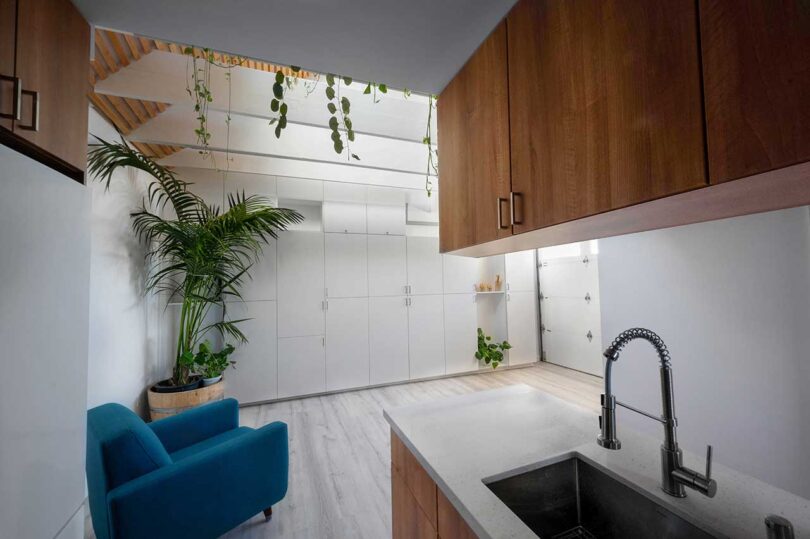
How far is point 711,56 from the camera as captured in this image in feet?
1.76

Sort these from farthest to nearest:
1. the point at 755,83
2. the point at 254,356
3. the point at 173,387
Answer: the point at 254,356, the point at 173,387, the point at 755,83

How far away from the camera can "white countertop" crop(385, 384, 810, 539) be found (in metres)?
0.73

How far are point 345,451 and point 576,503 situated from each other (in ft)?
7.29

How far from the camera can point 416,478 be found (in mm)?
1146

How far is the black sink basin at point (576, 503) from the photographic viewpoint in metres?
0.87

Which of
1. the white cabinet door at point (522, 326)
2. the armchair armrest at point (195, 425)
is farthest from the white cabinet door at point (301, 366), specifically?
the white cabinet door at point (522, 326)

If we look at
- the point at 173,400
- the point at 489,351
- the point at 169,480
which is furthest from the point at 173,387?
the point at 489,351

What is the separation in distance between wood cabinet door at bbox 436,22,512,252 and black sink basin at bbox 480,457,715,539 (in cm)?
78

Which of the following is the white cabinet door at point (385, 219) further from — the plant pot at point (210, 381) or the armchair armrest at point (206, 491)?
the armchair armrest at point (206, 491)

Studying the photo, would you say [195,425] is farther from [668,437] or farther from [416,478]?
[668,437]

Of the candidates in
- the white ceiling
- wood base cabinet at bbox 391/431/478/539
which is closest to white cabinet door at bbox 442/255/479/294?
wood base cabinet at bbox 391/431/478/539

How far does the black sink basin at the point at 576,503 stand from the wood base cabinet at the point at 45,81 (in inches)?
60.6

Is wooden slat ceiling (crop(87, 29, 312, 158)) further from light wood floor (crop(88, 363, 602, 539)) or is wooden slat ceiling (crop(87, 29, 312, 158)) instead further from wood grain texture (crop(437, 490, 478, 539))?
light wood floor (crop(88, 363, 602, 539))

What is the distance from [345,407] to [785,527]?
3618 mm
